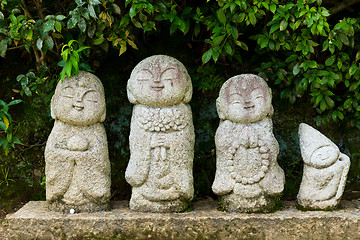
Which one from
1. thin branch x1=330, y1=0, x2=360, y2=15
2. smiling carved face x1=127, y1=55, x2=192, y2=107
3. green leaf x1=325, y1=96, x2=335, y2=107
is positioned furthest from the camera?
thin branch x1=330, y1=0, x2=360, y2=15

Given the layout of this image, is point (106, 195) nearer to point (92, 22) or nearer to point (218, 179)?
point (218, 179)

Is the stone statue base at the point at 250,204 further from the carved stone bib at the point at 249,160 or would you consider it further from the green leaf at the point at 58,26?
the green leaf at the point at 58,26

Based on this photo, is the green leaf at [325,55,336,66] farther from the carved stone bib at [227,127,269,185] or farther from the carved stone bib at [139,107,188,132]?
the carved stone bib at [139,107,188,132]

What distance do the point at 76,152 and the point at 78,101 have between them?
1.57ft

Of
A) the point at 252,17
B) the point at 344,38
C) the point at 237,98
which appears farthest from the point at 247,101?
the point at 344,38

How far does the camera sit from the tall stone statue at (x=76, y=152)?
14.7ft

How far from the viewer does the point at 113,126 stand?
Answer: 534 cm

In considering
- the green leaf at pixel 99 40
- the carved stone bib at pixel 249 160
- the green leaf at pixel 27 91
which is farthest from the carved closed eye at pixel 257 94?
the green leaf at pixel 27 91

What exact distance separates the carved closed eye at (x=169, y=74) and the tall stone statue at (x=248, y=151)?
1.70 feet

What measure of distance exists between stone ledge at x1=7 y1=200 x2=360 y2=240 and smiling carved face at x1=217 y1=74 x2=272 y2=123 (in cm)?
93

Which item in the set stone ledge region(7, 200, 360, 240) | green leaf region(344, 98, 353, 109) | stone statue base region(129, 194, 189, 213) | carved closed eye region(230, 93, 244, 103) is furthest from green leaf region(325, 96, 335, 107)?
stone statue base region(129, 194, 189, 213)

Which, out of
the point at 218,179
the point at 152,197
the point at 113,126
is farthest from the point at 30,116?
the point at 218,179

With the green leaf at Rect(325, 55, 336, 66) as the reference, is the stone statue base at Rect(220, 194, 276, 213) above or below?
below

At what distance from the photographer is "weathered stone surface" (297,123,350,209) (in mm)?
4496
